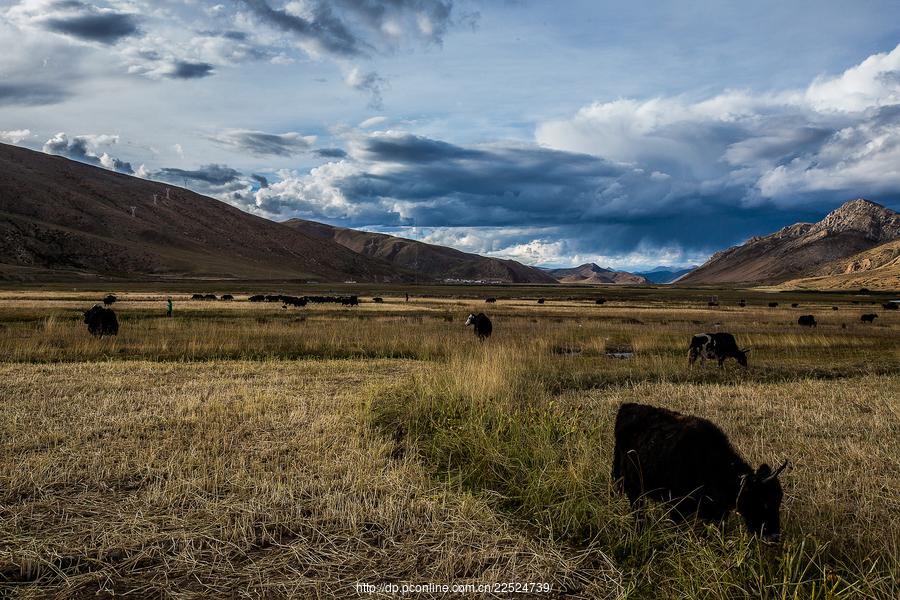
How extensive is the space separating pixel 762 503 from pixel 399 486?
13.0 ft

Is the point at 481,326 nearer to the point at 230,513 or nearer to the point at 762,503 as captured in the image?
the point at 230,513

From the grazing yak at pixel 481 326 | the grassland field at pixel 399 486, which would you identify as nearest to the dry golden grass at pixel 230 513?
the grassland field at pixel 399 486

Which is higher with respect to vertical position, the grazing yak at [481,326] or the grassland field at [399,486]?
the grazing yak at [481,326]

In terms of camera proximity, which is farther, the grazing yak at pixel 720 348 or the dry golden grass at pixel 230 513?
the grazing yak at pixel 720 348

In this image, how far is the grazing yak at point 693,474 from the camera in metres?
5.10

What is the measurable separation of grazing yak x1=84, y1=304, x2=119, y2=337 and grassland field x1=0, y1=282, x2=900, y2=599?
8.21 metres

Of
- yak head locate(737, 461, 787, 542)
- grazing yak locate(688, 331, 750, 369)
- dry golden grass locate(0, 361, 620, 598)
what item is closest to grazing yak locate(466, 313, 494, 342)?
grazing yak locate(688, 331, 750, 369)

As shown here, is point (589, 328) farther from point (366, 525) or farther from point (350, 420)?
point (366, 525)

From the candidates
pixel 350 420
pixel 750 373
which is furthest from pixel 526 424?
pixel 750 373

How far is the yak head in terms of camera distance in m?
5.00

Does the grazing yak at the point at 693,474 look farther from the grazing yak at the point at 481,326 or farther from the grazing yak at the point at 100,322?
the grazing yak at the point at 100,322

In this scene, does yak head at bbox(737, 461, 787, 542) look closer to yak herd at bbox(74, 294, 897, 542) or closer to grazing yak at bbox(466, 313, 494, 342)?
yak herd at bbox(74, 294, 897, 542)

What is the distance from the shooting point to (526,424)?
885 centimetres

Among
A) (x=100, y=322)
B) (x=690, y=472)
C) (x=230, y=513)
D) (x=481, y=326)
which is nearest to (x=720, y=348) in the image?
(x=481, y=326)
